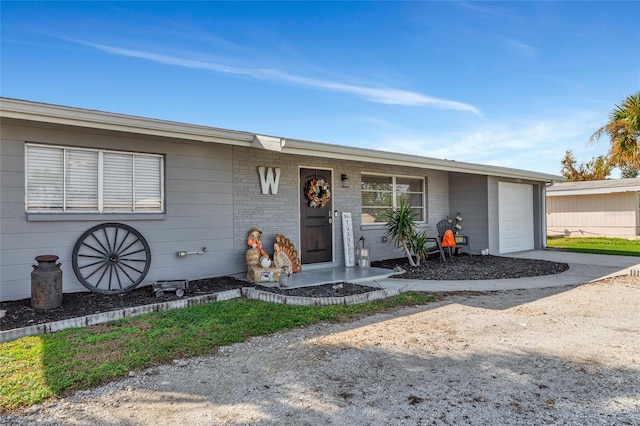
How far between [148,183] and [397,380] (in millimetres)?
4851

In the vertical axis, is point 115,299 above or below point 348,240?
below

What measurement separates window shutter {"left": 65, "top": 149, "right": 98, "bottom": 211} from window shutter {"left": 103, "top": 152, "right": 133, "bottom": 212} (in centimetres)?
14

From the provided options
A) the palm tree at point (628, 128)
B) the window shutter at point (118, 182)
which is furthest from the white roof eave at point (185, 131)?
the palm tree at point (628, 128)

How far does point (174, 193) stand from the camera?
244 inches

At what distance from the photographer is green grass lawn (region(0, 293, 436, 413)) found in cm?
278

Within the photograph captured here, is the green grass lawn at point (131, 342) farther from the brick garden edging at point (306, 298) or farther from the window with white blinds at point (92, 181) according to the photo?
the window with white blinds at point (92, 181)

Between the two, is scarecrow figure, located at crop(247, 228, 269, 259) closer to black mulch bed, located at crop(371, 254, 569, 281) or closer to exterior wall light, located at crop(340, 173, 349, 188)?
exterior wall light, located at crop(340, 173, 349, 188)

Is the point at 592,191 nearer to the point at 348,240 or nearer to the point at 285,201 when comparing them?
the point at 348,240

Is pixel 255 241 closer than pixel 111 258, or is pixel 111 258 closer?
Answer: pixel 111 258

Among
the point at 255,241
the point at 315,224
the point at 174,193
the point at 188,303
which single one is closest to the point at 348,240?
the point at 315,224

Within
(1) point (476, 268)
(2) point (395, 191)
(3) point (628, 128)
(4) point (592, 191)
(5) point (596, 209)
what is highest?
(3) point (628, 128)

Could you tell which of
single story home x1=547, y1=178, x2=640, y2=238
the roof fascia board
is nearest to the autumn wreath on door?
the roof fascia board

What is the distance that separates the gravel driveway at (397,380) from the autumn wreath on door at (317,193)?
3918 mm

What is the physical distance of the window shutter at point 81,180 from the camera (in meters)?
5.32
